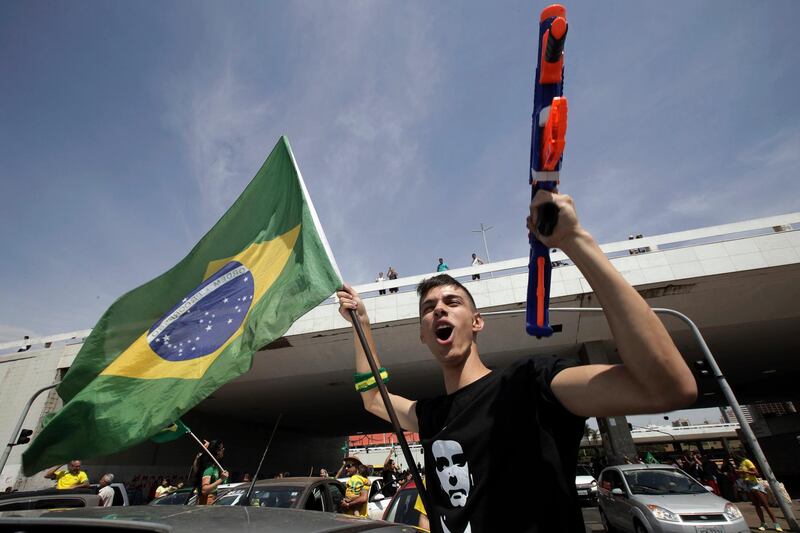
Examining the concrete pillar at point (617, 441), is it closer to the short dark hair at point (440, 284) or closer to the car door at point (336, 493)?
the car door at point (336, 493)

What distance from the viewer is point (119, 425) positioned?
2.91 meters

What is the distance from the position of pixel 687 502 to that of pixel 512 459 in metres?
10.1

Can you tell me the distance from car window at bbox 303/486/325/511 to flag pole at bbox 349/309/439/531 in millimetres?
4684

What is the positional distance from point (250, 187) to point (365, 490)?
274 inches

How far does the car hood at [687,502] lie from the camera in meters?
8.30

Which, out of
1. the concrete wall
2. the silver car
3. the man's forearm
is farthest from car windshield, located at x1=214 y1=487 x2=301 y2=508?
the concrete wall

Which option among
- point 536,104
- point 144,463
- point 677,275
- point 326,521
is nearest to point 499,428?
point 326,521

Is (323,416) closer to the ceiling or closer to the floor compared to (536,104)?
closer to the ceiling

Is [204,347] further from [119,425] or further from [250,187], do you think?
[250,187]

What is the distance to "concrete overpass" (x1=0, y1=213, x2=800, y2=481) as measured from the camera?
43.0 ft

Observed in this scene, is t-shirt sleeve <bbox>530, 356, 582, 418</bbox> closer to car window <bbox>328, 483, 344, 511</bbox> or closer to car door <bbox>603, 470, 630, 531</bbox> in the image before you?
car window <bbox>328, 483, 344, 511</bbox>

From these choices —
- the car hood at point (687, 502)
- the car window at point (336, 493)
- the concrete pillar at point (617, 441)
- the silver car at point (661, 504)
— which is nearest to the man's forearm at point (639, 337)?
the car window at point (336, 493)

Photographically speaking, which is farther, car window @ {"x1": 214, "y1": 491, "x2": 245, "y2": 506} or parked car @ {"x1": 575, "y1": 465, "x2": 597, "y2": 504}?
parked car @ {"x1": 575, "y1": 465, "x2": 597, "y2": 504}

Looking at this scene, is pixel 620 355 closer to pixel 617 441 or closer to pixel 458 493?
pixel 458 493
